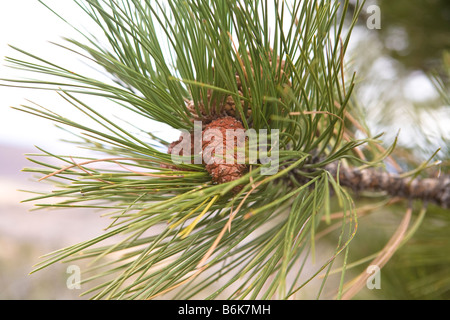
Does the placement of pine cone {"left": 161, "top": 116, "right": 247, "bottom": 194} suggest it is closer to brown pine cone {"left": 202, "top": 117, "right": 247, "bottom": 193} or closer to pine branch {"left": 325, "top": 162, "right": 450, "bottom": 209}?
brown pine cone {"left": 202, "top": 117, "right": 247, "bottom": 193}

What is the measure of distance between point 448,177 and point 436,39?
533 mm

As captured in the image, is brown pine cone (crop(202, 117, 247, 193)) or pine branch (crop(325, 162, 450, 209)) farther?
pine branch (crop(325, 162, 450, 209))

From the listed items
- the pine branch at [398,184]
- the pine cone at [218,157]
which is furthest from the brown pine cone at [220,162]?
the pine branch at [398,184]

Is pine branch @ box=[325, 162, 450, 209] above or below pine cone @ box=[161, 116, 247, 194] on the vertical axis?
below

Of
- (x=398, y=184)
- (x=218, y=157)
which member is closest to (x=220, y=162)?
(x=218, y=157)

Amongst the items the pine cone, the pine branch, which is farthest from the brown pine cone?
the pine branch

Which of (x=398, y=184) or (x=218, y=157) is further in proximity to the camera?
(x=398, y=184)

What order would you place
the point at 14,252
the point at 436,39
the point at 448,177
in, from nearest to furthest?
the point at 448,177 < the point at 436,39 < the point at 14,252

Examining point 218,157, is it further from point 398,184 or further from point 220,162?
point 398,184

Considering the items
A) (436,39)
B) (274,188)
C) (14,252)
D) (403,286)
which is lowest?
(14,252)

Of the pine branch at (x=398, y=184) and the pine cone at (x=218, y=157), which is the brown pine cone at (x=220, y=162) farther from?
the pine branch at (x=398, y=184)

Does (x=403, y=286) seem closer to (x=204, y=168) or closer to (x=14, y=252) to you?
(x=204, y=168)

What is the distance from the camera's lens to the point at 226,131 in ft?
0.79
